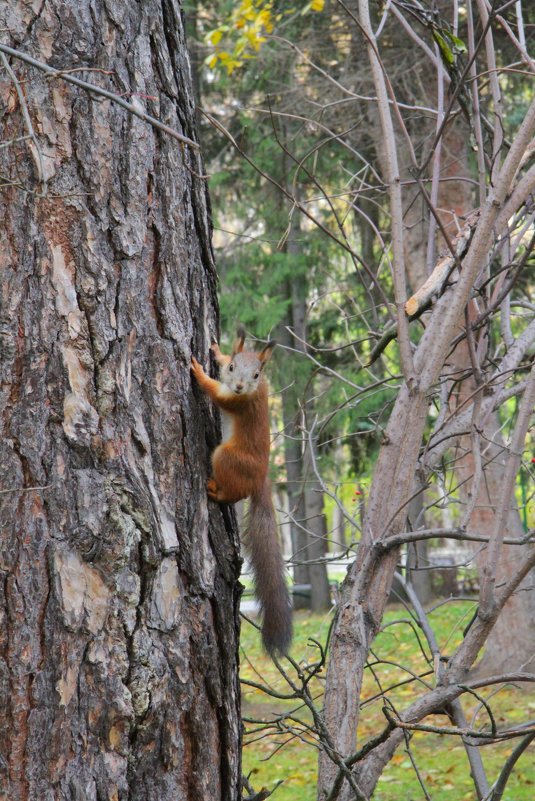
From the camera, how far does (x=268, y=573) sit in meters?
2.75

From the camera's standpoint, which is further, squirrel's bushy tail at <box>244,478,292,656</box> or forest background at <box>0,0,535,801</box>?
squirrel's bushy tail at <box>244,478,292,656</box>

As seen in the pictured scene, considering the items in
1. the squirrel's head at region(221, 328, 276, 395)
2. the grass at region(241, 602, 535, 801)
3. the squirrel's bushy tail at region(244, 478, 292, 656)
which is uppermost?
the squirrel's head at region(221, 328, 276, 395)

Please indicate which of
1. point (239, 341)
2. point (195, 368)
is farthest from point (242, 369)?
point (195, 368)

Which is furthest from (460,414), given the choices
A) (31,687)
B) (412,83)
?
(412,83)

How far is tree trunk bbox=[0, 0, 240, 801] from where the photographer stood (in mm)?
1698

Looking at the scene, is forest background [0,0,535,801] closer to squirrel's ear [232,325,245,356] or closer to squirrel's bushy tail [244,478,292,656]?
squirrel's bushy tail [244,478,292,656]

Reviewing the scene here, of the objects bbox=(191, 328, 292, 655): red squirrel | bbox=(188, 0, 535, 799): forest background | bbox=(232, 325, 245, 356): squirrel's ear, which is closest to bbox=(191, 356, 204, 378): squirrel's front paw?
bbox=(191, 328, 292, 655): red squirrel

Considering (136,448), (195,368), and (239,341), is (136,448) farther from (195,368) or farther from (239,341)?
(239,341)

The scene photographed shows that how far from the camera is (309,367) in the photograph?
13656 millimetres

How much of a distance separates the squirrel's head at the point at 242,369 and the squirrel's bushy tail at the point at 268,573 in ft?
1.16

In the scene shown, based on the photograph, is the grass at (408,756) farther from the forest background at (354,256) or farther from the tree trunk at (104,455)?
the tree trunk at (104,455)

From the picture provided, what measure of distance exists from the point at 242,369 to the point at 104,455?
4.25 feet

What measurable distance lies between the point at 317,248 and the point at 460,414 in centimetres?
1084

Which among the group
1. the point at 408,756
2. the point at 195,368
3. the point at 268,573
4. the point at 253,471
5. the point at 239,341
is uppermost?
the point at 239,341
